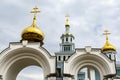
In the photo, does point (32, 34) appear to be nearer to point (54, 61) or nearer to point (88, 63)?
point (54, 61)

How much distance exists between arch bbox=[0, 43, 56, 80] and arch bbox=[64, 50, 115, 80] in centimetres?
113

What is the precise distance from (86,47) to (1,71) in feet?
19.5

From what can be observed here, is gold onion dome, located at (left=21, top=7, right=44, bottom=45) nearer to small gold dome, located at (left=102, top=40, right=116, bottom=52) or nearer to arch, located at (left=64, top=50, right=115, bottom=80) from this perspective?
arch, located at (left=64, top=50, right=115, bottom=80)

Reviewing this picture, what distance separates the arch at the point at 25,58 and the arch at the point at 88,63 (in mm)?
1129

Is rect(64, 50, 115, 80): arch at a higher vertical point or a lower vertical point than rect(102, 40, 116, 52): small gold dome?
lower

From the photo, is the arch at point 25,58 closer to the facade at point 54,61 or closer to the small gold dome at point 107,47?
the facade at point 54,61

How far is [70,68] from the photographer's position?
17.6m

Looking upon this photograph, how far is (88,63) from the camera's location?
18.2m

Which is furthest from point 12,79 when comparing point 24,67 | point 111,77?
point 111,77

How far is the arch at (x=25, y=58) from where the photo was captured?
17469 mm

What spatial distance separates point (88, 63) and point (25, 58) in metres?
4.38

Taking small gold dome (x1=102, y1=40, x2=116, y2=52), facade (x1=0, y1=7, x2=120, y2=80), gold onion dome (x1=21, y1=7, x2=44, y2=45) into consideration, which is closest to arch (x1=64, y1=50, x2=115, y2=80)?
facade (x1=0, y1=7, x2=120, y2=80)

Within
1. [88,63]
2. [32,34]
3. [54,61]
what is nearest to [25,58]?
[54,61]

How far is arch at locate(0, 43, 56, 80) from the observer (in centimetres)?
1747
